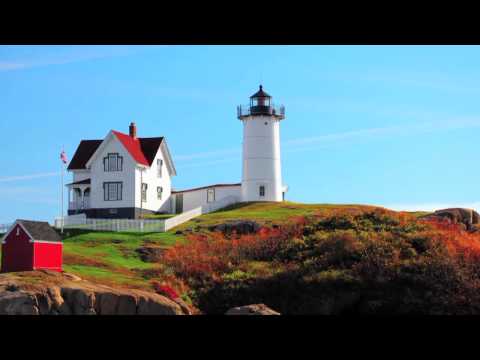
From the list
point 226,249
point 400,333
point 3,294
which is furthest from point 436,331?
point 226,249

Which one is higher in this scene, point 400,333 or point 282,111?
point 282,111

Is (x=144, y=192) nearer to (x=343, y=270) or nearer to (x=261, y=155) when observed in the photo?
(x=261, y=155)

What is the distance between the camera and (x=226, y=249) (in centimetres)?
3841

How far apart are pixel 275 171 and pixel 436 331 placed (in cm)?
4542

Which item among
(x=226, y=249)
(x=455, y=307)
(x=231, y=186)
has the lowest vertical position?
(x=455, y=307)

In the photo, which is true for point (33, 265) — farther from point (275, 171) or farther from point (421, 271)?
point (275, 171)

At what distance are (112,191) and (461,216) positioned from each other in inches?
911

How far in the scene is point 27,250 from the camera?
104 feet

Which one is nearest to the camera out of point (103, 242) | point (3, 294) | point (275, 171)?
point (3, 294)

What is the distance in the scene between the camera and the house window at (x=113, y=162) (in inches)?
2096

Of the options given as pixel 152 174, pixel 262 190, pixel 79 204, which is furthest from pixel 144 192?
pixel 262 190

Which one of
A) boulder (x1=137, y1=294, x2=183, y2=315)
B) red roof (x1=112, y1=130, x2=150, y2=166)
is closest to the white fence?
red roof (x1=112, y1=130, x2=150, y2=166)

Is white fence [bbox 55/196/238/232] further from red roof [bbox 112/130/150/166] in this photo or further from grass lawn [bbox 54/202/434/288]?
red roof [bbox 112/130/150/166]

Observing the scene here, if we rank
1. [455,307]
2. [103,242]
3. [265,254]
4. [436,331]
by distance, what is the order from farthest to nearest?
[103,242] < [265,254] < [455,307] < [436,331]
